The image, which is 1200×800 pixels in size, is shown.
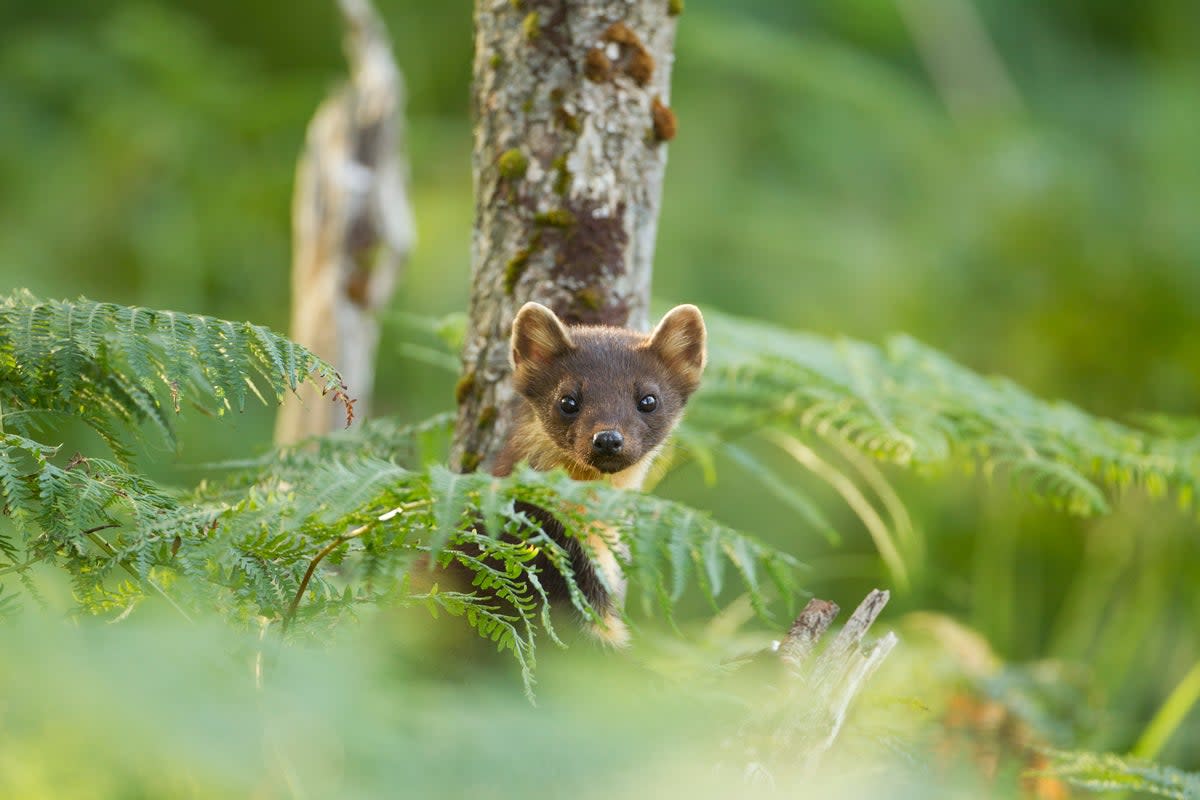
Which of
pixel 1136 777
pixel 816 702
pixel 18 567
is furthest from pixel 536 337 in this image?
pixel 1136 777

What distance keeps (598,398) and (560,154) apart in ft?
2.81

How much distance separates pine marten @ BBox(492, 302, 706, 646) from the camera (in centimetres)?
421

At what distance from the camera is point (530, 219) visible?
427 centimetres

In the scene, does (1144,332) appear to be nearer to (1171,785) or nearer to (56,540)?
(1171,785)

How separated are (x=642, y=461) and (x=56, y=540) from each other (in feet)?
8.01

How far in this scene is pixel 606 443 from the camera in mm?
4250

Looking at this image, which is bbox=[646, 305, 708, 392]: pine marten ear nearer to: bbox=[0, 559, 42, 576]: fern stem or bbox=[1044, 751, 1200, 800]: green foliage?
bbox=[1044, 751, 1200, 800]: green foliage

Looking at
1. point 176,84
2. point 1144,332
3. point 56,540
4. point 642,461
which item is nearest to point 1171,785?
point 642,461

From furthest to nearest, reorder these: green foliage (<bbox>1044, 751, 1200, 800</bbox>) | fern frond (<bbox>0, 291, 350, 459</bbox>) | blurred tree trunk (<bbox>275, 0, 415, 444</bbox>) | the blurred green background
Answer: the blurred green background → blurred tree trunk (<bbox>275, 0, 415, 444</bbox>) → green foliage (<bbox>1044, 751, 1200, 800</bbox>) → fern frond (<bbox>0, 291, 350, 459</bbox>)

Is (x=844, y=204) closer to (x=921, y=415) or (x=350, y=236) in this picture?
(x=350, y=236)

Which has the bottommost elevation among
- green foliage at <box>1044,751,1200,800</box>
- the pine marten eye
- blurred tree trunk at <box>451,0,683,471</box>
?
green foliage at <box>1044,751,1200,800</box>

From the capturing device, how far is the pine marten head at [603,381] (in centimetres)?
426

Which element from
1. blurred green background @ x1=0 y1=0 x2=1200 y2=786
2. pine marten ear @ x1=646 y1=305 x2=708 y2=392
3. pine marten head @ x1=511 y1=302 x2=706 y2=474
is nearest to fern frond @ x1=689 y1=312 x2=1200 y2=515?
pine marten ear @ x1=646 y1=305 x2=708 y2=392

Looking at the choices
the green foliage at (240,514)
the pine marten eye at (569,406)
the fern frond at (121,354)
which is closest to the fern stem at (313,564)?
the green foliage at (240,514)
